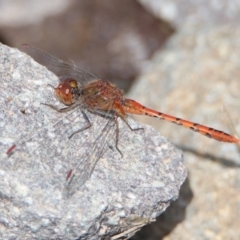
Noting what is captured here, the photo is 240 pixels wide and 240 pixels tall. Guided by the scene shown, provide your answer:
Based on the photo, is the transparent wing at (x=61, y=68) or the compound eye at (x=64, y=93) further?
the transparent wing at (x=61, y=68)

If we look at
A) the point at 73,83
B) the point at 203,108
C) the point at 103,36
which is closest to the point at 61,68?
the point at 73,83

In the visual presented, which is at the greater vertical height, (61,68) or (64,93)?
(61,68)

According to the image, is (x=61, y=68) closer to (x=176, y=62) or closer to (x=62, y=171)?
(x=62, y=171)

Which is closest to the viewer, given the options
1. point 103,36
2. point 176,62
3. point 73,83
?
point 73,83

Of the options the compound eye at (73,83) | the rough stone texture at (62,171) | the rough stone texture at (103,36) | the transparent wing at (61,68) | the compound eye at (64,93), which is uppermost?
the rough stone texture at (103,36)

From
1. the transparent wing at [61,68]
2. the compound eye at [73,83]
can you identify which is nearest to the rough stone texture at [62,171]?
the compound eye at [73,83]

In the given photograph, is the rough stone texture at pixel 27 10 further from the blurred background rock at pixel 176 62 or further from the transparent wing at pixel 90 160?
the transparent wing at pixel 90 160

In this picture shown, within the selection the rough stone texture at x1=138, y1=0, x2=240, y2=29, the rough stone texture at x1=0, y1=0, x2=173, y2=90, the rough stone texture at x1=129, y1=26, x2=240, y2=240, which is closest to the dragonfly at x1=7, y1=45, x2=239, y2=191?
the rough stone texture at x1=129, y1=26, x2=240, y2=240
